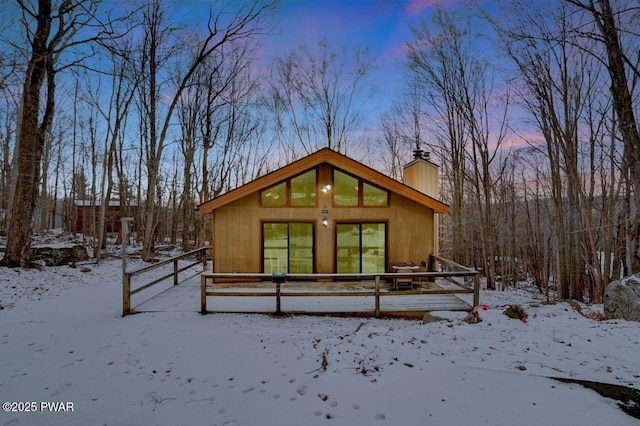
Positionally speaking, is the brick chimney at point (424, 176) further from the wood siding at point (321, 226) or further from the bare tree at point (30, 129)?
the bare tree at point (30, 129)

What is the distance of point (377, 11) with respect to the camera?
3594 millimetres

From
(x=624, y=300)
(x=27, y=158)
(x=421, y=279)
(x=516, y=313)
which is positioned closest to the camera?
(x=624, y=300)

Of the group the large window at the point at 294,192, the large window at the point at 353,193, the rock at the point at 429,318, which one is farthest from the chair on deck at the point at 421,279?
the large window at the point at 294,192

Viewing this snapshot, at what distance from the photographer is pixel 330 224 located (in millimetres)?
9562

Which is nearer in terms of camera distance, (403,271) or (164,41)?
(403,271)

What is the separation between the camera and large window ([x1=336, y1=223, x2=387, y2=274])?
9547 mm

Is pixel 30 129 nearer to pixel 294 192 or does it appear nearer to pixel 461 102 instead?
pixel 294 192

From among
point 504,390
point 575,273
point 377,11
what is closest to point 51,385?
point 504,390

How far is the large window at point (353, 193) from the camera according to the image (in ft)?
31.5

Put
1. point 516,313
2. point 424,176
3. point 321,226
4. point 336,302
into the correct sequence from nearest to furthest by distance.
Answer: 1. point 516,313
2. point 336,302
3. point 321,226
4. point 424,176

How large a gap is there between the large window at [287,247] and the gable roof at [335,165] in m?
1.24

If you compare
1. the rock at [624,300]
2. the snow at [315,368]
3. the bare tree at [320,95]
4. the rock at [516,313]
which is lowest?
the snow at [315,368]

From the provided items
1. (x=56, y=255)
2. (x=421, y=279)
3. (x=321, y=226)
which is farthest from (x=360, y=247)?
(x=56, y=255)

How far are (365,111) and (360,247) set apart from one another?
13134mm
